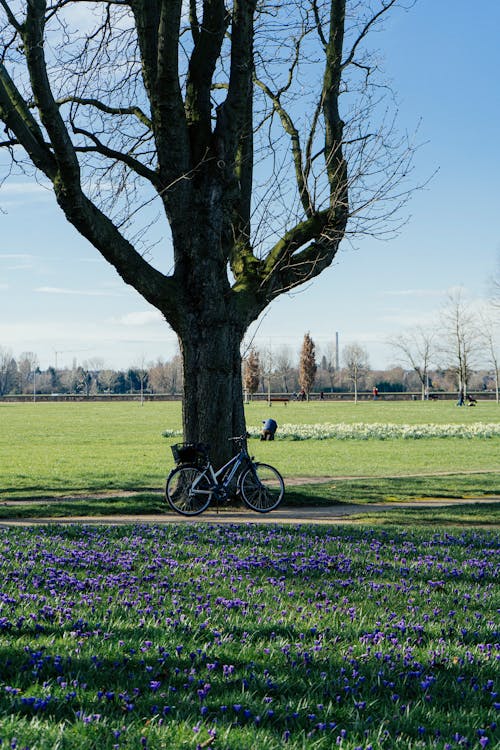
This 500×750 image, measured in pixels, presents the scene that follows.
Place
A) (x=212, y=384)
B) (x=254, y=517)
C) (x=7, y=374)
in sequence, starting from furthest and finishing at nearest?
(x=7, y=374) < (x=212, y=384) < (x=254, y=517)

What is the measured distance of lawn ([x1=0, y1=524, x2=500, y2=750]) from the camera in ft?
12.1

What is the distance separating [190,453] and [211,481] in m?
0.60

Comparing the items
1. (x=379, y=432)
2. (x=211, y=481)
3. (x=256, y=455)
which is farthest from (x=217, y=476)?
(x=379, y=432)

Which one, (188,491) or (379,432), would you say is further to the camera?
(379,432)

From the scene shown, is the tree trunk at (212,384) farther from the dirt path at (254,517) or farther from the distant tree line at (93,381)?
the distant tree line at (93,381)

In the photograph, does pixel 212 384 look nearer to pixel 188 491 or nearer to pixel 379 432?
pixel 188 491

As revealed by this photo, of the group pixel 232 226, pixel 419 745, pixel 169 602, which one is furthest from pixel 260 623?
pixel 232 226

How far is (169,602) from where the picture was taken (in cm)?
599

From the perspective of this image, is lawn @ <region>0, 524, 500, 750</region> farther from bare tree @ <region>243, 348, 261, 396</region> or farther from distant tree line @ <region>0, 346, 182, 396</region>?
distant tree line @ <region>0, 346, 182, 396</region>

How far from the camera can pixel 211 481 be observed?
13250 millimetres

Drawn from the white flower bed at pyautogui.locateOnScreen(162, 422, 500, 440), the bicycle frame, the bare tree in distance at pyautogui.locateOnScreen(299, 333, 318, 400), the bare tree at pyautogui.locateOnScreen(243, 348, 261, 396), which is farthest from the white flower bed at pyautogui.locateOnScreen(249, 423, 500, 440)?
the bare tree in distance at pyautogui.locateOnScreen(299, 333, 318, 400)

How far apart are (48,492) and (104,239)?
22.7ft

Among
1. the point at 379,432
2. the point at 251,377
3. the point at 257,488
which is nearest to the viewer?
the point at 257,488

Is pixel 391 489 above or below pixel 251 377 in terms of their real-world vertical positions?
below
